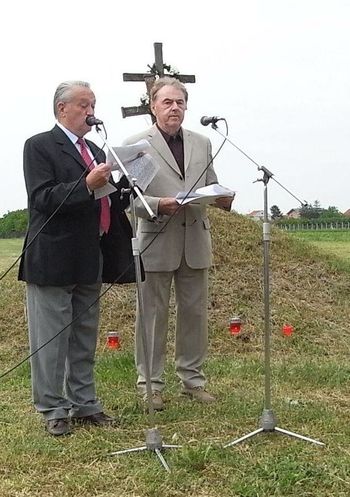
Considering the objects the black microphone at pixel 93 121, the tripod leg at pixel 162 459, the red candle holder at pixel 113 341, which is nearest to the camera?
the tripod leg at pixel 162 459

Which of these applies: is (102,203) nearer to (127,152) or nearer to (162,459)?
(127,152)

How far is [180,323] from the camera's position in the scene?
505cm

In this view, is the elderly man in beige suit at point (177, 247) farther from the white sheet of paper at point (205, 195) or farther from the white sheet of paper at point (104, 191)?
the white sheet of paper at point (104, 191)

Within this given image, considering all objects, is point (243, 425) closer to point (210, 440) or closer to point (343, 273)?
point (210, 440)

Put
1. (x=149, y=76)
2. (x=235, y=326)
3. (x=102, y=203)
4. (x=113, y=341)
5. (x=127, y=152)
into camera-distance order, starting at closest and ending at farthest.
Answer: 1. (x=127, y=152)
2. (x=102, y=203)
3. (x=113, y=341)
4. (x=235, y=326)
5. (x=149, y=76)

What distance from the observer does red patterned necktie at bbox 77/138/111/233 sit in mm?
4332

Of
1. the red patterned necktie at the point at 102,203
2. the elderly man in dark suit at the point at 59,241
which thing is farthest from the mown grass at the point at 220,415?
the red patterned necktie at the point at 102,203

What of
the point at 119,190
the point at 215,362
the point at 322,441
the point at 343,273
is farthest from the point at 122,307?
the point at 322,441

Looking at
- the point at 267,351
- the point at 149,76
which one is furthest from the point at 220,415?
the point at 149,76

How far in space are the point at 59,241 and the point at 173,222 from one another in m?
0.92

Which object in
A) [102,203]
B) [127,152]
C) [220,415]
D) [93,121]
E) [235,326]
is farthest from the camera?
[235,326]

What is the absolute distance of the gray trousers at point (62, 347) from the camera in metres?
4.23

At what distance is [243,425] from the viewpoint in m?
4.38

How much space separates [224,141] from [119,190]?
72 cm
